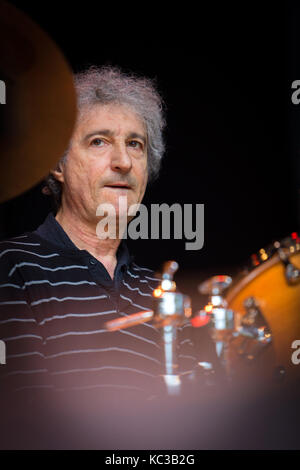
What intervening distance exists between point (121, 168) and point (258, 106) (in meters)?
0.56

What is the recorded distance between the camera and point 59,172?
1.41m

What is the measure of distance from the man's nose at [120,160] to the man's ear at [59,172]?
154 mm

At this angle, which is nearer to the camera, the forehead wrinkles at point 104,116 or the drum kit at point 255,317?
the drum kit at point 255,317

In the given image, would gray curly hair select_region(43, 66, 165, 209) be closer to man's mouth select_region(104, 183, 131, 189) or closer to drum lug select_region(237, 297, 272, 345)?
man's mouth select_region(104, 183, 131, 189)

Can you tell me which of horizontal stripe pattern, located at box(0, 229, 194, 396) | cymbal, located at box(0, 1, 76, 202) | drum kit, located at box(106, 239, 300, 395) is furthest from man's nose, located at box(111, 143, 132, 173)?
drum kit, located at box(106, 239, 300, 395)

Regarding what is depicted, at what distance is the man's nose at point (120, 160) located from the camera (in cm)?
134

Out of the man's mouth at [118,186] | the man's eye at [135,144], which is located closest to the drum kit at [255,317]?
the man's mouth at [118,186]

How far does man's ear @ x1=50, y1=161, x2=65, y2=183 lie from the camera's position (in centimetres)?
140

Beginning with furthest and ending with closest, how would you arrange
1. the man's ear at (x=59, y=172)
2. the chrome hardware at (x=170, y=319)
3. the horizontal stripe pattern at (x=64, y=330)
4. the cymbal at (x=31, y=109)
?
the man's ear at (x=59, y=172)
the cymbal at (x=31, y=109)
the horizontal stripe pattern at (x=64, y=330)
the chrome hardware at (x=170, y=319)

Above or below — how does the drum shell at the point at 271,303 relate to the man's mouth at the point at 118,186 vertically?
below

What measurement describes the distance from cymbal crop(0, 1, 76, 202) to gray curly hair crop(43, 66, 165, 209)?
75 mm

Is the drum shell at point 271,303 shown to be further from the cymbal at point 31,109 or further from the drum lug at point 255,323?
the cymbal at point 31,109

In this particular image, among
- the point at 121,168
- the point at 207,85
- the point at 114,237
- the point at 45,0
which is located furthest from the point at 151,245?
the point at 45,0

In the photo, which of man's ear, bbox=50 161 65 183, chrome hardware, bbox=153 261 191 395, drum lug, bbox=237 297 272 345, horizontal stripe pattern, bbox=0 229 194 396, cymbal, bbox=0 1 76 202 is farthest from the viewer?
man's ear, bbox=50 161 65 183
